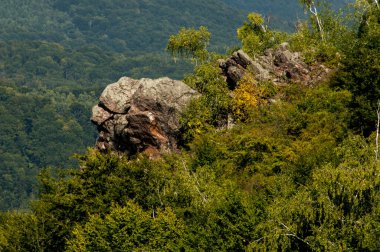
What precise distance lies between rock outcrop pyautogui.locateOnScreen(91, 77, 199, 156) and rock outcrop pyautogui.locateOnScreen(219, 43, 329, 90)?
6.95m

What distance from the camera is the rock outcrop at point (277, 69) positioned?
3489 inches

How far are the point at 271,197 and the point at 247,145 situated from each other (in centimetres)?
1706

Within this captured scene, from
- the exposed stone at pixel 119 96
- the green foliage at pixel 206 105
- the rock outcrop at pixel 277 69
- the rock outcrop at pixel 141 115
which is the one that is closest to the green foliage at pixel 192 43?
the rock outcrop at pixel 277 69

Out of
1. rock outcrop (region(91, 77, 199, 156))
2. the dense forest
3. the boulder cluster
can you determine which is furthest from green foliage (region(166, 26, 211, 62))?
rock outcrop (region(91, 77, 199, 156))

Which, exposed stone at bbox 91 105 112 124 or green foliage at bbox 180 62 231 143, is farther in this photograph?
exposed stone at bbox 91 105 112 124

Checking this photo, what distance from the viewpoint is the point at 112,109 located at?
3386 inches

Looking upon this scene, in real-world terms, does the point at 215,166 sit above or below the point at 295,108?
below

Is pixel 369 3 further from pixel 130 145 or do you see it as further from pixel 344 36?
pixel 130 145

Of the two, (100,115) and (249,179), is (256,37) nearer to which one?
(100,115)

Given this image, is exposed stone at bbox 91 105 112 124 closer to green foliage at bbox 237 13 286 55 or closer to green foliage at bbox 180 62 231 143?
green foliage at bbox 180 62 231 143

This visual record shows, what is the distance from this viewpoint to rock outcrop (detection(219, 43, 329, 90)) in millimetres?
88625

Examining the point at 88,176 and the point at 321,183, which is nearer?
the point at 321,183

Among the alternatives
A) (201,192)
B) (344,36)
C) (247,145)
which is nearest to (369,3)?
(344,36)

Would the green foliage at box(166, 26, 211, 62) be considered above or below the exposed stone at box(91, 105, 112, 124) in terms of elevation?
above
